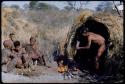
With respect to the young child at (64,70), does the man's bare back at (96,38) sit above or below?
above

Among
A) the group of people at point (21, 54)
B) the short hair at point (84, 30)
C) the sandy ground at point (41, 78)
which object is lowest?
the sandy ground at point (41, 78)

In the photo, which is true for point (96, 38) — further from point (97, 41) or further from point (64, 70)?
point (64, 70)

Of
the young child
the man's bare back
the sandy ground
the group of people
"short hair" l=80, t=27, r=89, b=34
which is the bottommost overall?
the sandy ground

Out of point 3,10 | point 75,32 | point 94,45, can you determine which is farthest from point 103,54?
point 3,10

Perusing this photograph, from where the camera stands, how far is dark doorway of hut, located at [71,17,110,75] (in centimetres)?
371

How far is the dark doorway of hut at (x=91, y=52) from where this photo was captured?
3.71 metres

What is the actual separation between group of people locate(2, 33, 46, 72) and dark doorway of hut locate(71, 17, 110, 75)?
38 centimetres

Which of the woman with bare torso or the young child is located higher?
the woman with bare torso

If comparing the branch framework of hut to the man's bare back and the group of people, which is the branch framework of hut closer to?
the man's bare back

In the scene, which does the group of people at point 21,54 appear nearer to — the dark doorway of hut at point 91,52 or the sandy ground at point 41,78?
the sandy ground at point 41,78

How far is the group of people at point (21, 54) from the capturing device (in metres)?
3.74

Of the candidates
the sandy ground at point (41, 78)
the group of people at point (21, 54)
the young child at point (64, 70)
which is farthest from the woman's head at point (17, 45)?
the young child at point (64, 70)

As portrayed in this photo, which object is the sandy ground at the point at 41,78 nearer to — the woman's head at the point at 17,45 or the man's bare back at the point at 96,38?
the woman's head at the point at 17,45

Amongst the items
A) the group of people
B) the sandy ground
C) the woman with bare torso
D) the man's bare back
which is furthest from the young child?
the man's bare back
